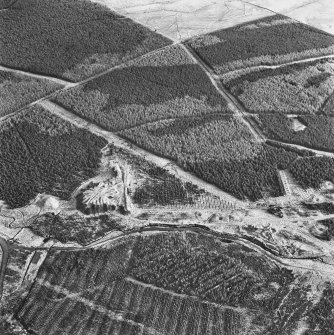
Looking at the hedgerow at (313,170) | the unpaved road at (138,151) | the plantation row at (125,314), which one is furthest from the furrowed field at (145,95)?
the plantation row at (125,314)

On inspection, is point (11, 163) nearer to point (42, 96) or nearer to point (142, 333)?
point (42, 96)

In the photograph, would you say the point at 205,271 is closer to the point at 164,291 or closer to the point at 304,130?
the point at 164,291

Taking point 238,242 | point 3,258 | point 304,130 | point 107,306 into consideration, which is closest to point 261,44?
point 304,130

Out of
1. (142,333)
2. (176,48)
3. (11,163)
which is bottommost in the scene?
(142,333)

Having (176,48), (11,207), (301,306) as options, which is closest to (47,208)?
(11,207)

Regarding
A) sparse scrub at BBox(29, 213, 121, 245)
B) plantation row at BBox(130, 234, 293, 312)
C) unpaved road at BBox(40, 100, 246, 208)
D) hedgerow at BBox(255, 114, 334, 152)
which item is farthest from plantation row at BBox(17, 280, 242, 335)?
hedgerow at BBox(255, 114, 334, 152)
